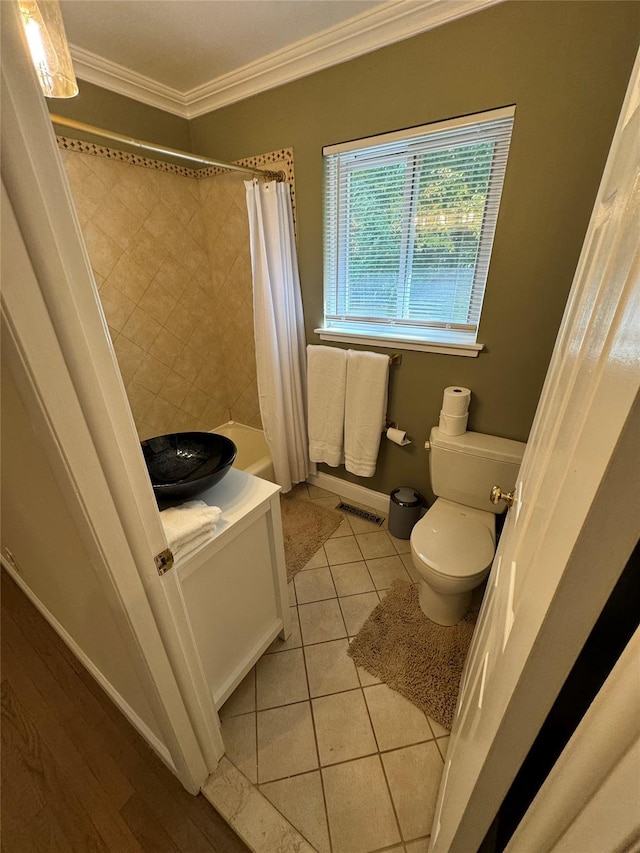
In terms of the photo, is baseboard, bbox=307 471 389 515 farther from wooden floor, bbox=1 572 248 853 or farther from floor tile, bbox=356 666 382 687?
wooden floor, bbox=1 572 248 853

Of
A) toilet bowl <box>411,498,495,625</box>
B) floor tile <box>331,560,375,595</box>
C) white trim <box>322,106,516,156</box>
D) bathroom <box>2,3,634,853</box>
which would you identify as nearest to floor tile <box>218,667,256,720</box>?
floor tile <box>331,560,375,595</box>

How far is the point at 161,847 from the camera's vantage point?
984 mm

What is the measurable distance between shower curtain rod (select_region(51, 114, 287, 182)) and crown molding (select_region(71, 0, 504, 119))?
0.34 m

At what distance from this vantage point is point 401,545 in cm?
199

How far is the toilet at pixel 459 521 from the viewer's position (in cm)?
137

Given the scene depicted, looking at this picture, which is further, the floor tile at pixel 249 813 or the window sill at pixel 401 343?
the window sill at pixel 401 343

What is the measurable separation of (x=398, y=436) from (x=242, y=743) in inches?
57.3

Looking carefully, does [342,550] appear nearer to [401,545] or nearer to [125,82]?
[401,545]

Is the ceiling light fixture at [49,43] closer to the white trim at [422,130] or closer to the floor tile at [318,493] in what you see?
the white trim at [422,130]

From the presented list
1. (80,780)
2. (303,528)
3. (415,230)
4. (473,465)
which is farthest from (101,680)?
(415,230)

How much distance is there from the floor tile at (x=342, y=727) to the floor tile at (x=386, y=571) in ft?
1.71

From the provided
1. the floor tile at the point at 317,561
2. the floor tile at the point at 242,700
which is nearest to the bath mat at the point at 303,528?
the floor tile at the point at 317,561

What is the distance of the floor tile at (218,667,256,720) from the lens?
129 cm

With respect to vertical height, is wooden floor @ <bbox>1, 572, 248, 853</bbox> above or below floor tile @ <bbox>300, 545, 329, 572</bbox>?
below
